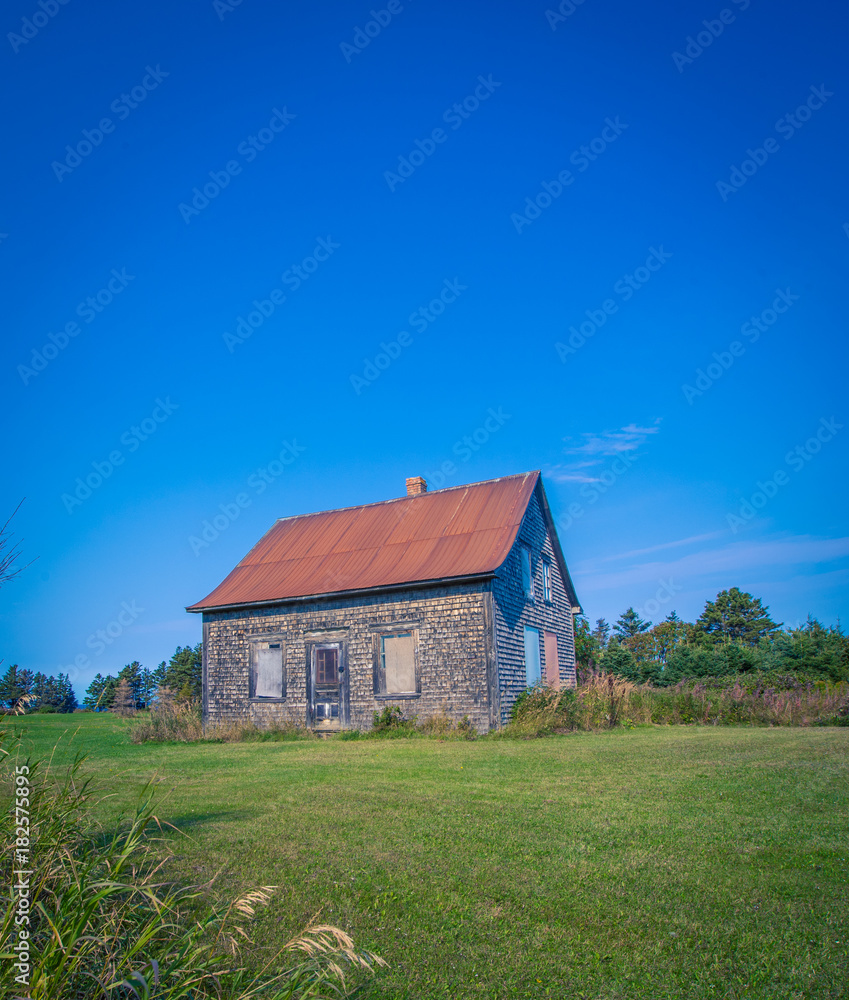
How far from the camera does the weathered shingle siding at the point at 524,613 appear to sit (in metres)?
17.5

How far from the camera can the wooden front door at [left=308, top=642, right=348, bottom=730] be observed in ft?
61.5

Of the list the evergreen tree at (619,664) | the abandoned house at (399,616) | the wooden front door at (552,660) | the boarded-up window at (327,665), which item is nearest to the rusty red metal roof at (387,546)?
the abandoned house at (399,616)

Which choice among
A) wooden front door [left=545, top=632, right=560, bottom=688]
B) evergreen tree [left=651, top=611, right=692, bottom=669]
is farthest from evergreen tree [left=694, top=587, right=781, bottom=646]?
wooden front door [left=545, top=632, right=560, bottom=688]

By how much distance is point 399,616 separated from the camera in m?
18.3

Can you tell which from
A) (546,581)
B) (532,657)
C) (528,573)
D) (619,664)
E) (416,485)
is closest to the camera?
(532,657)

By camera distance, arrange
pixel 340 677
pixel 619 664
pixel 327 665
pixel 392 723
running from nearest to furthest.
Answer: pixel 392 723 → pixel 340 677 → pixel 327 665 → pixel 619 664

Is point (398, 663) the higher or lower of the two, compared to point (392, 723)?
higher

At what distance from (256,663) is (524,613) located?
789 centimetres

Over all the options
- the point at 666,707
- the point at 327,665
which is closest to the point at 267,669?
the point at 327,665

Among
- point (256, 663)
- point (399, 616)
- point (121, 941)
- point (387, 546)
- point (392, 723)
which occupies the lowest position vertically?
point (392, 723)

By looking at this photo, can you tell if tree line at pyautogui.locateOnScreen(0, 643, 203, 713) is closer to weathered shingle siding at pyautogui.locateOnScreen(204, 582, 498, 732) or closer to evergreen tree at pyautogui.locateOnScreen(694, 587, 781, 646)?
weathered shingle siding at pyautogui.locateOnScreen(204, 582, 498, 732)

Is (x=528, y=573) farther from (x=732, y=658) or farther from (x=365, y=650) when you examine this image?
(x=732, y=658)

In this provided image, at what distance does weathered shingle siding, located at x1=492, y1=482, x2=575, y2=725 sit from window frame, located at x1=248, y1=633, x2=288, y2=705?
21.0 ft

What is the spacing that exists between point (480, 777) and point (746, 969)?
20.0 feet
